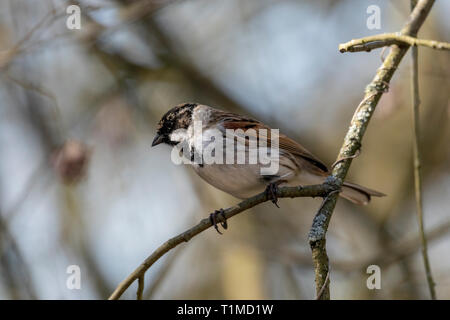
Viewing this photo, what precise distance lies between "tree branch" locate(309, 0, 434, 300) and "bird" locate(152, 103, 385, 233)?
0.92m

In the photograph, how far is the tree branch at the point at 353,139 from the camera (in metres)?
2.96

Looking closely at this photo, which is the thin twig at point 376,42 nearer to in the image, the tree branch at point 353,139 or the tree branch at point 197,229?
the tree branch at point 353,139

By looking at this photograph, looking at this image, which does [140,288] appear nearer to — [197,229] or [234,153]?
[197,229]

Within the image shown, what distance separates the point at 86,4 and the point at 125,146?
2.11m

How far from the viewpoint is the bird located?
4.47 m

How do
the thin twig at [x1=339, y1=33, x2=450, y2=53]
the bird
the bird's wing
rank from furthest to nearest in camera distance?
the bird's wing, the bird, the thin twig at [x1=339, y1=33, x2=450, y2=53]

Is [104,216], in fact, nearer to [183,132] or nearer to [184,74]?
[184,74]

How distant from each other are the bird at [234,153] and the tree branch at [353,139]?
924 mm

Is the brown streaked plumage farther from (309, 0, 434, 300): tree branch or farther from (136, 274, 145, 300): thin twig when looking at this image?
(136, 274, 145, 300): thin twig

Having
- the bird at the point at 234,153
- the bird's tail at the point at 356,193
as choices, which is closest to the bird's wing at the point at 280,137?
the bird at the point at 234,153

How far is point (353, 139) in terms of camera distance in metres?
3.59

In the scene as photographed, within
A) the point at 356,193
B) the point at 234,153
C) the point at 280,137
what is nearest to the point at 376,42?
the point at 234,153

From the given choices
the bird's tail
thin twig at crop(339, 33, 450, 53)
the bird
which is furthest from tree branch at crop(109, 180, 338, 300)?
the bird's tail
